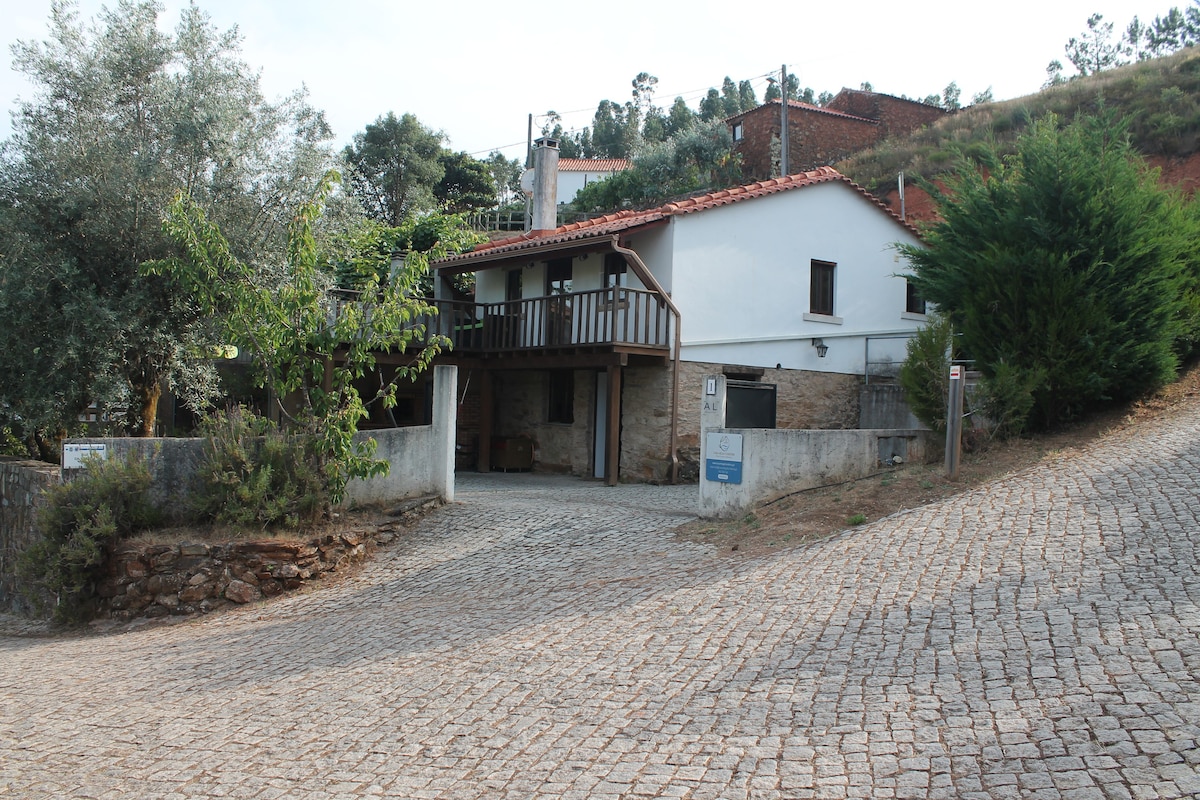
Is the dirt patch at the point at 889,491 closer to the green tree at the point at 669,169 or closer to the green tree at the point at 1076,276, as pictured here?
the green tree at the point at 1076,276

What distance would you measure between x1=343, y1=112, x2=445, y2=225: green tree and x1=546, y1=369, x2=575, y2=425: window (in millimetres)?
26025

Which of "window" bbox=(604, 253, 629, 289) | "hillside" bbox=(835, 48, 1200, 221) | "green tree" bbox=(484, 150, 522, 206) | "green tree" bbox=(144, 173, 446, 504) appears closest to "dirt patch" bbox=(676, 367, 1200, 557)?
"green tree" bbox=(144, 173, 446, 504)

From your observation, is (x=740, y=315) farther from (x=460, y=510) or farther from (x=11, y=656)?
(x=11, y=656)

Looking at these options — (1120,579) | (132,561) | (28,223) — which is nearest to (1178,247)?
(1120,579)

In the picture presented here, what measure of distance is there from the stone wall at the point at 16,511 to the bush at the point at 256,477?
1.74m

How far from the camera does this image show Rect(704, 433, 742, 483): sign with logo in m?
10.7

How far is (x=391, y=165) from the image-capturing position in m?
44.0

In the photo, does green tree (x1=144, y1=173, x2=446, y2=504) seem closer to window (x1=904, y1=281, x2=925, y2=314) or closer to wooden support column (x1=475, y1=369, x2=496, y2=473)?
wooden support column (x1=475, y1=369, x2=496, y2=473)

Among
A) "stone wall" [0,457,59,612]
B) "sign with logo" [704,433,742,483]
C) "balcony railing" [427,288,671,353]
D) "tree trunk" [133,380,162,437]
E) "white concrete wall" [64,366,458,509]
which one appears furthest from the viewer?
"balcony railing" [427,288,671,353]

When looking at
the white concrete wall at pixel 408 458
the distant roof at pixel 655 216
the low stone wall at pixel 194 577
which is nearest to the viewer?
the low stone wall at pixel 194 577

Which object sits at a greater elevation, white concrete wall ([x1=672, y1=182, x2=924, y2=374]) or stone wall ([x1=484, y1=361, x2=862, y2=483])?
white concrete wall ([x1=672, y1=182, x2=924, y2=374])

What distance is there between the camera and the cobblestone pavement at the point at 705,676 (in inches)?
170

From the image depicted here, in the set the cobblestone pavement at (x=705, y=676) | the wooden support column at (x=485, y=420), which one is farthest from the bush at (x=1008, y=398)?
the wooden support column at (x=485, y=420)

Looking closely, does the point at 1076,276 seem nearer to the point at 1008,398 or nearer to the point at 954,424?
the point at 1008,398
